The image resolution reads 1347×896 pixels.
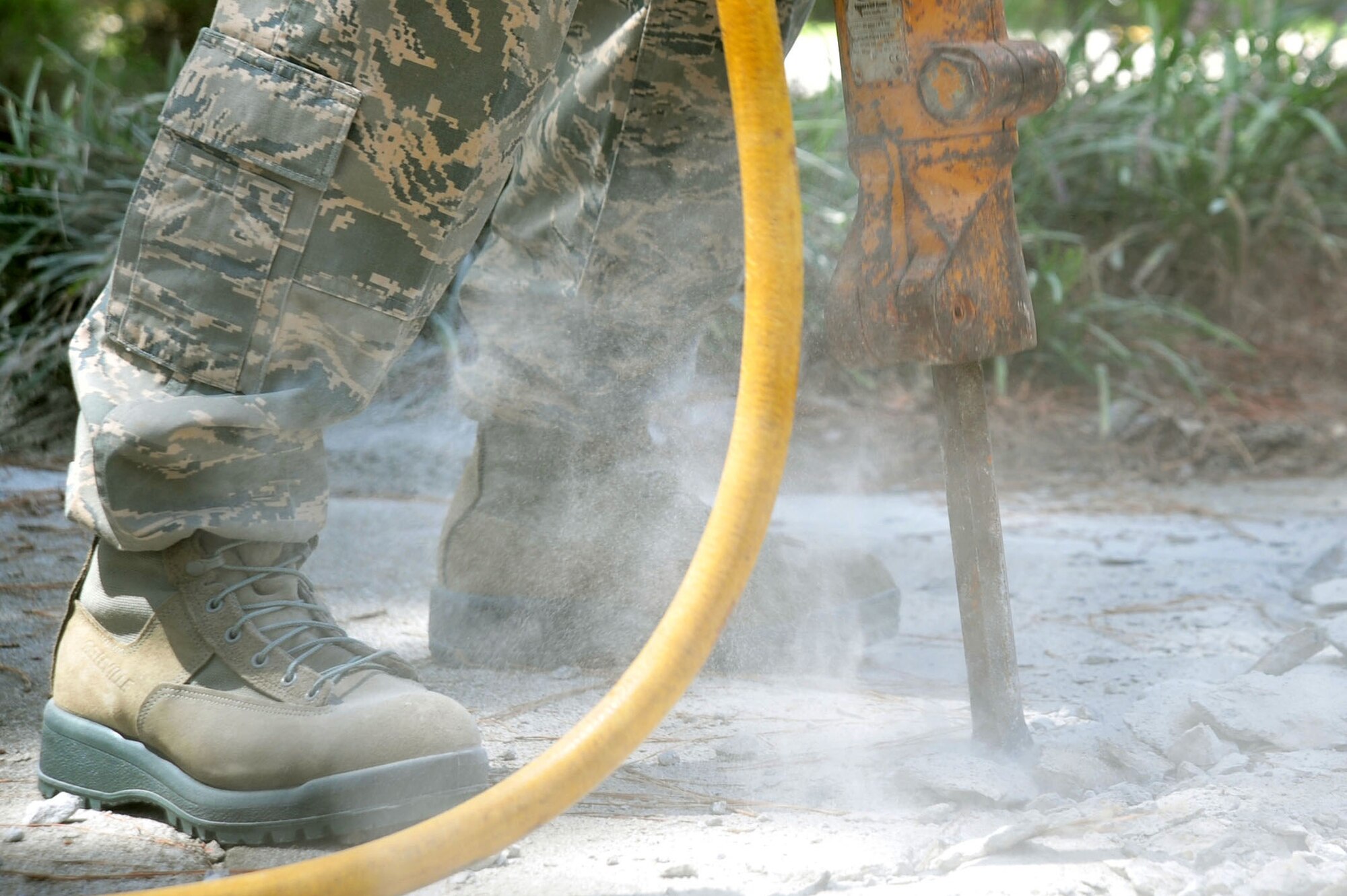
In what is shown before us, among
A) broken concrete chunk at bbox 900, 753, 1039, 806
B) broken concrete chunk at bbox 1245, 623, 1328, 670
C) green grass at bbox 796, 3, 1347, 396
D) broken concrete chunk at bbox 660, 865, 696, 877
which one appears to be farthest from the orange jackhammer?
green grass at bbox 796, 3, 1347, 396

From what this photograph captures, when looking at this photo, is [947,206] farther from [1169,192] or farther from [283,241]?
[1169,192]

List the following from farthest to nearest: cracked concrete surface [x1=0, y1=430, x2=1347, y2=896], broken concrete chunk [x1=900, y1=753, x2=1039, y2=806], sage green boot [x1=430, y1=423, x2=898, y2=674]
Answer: sage green boot [x1=430, y1=423, x2=898, y2=674], broken concrete chunk [x1=900, y1=753, x2=1039, y2=806], cracked concrete surface [x1=0, y1=430, x2=1347, y2=896]

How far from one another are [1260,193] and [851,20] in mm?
2816

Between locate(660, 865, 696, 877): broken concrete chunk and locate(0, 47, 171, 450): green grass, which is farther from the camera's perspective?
locate(0, 47, 171, 450): green grass

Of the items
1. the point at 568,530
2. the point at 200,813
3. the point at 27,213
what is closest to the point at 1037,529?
the point at 568,530

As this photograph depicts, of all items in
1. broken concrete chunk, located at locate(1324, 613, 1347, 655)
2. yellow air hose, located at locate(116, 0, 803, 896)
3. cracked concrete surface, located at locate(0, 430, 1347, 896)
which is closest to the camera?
yellow air hose, located at locate(116, 0, 803, 896)

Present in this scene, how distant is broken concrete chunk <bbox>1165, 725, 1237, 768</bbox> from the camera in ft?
3.62

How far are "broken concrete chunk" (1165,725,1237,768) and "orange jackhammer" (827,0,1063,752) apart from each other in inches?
8.7

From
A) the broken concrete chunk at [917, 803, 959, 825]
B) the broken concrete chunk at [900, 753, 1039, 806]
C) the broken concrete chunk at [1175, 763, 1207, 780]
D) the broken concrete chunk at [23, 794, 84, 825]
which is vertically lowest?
the broken concrete chunk at [1175, 763, 1207, 780]

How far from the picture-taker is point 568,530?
1.46 meters

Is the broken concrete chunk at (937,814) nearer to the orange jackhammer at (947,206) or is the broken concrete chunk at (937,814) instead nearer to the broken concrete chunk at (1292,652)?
the orange jackhammer at (947,206)

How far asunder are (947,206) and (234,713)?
74 centimetres

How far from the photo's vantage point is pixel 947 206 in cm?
101

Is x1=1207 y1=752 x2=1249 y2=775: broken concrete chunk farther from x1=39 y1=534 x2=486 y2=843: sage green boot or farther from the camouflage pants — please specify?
the camouflage pants
